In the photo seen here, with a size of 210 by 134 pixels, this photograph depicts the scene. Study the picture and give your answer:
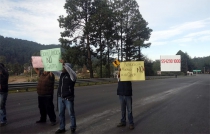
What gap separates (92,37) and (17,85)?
1853 cm

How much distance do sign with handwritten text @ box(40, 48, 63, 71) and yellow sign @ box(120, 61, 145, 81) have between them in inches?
70.7

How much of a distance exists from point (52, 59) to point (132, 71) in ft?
7.32

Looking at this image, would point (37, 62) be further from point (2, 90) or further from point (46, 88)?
point (2, 90)

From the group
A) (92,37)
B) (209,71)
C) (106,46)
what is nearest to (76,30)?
(92,37)

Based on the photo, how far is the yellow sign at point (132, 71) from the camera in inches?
240

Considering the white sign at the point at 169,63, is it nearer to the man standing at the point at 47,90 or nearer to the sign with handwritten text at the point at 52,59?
the man standing at the point at 47,90

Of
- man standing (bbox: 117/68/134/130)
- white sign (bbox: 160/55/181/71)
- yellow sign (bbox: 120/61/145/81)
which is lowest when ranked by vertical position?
man standing (bbox: 117/68/134/130)

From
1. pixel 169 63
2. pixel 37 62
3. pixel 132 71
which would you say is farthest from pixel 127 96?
pixel 169 63

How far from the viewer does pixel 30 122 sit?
6.59 m

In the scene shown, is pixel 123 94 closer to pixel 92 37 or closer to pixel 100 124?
pixel 100 124

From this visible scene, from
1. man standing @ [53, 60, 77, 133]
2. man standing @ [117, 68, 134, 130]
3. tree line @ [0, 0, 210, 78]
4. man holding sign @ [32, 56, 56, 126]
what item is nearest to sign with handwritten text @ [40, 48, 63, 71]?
man standing @ [53, 60, 77, 133]

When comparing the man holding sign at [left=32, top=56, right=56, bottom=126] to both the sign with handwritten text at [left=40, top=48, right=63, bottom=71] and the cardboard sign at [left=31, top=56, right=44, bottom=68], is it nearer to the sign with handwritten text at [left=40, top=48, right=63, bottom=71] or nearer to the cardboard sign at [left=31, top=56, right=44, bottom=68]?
the cardboard sign at [left=31, top=56, right=44, bottom=68]

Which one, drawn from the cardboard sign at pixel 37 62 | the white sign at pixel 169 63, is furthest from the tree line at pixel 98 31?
the cardboard sign at pixel 37 62

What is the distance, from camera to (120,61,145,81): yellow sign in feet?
20.0
